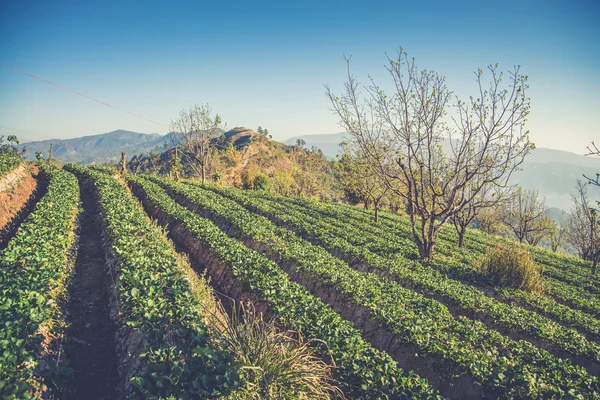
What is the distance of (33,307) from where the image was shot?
5656 mm

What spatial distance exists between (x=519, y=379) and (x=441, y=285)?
18.3 ft

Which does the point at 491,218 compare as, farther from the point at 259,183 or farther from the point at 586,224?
the point at 259,183

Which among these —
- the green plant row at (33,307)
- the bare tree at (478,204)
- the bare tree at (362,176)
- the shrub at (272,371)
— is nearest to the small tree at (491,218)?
the bare tree at (362,176)

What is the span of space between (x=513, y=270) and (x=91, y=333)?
1532 centimetres

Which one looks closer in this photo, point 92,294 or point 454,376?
point 454,376

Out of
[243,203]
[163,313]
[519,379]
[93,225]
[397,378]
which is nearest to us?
[397,378]

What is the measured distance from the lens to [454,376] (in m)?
5.80

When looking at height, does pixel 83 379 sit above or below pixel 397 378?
below

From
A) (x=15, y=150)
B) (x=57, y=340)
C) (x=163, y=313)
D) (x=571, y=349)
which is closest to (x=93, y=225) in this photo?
(x=57, y=340)

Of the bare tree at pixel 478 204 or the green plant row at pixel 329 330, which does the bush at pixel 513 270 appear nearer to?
the bare tree at pixel 478 204

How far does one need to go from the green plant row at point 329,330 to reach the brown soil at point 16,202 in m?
9.44

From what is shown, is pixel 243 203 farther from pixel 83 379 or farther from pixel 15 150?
Answer: pixel 15 150

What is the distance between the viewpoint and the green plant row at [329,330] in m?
4.72

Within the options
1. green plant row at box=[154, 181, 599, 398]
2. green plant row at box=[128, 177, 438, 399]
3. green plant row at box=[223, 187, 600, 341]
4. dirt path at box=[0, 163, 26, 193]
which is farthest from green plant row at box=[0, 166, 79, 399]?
green plant row at box=[223, 187, 600, 341]
